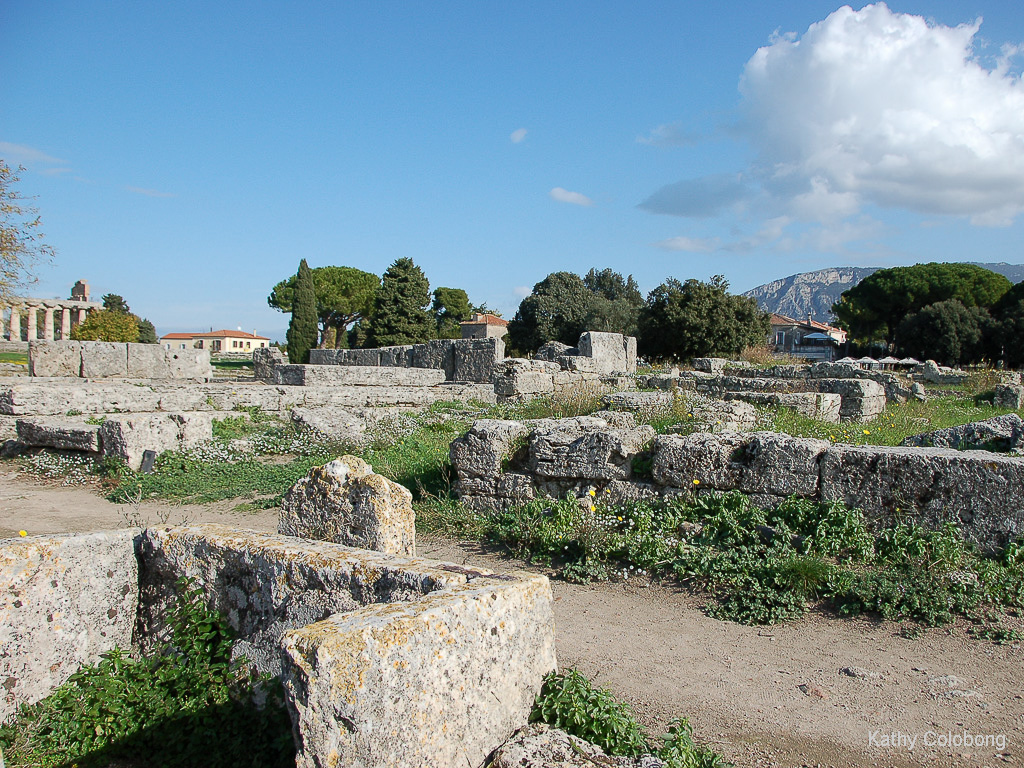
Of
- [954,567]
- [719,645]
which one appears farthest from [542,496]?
[954,567]

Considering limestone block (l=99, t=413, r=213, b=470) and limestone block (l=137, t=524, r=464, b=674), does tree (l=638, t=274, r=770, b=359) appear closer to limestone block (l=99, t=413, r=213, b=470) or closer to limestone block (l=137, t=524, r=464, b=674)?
limestone block (l=99, t=413, r=213, b=470)

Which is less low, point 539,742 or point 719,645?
point 539,742

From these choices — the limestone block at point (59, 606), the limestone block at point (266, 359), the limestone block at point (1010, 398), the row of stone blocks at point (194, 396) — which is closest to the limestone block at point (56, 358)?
the row of stone blocks at point (194, 396)

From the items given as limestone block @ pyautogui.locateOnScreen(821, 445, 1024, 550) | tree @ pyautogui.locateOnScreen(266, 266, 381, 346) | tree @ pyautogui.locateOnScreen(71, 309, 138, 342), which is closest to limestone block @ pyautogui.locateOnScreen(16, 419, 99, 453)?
limestone block @ pyautogui.locateOnScreen(821, 445, 1024, 550)

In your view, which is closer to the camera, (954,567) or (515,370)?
(954,567)

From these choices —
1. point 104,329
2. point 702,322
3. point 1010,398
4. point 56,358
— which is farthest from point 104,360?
point 104,329

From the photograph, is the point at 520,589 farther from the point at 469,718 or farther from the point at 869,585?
the point at 869,585

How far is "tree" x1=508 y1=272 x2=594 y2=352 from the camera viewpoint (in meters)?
37.8

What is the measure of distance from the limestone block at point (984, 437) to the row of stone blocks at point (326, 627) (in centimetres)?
568

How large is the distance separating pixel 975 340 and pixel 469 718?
43.9m

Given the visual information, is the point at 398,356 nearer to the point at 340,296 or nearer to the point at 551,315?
the point at 551,315

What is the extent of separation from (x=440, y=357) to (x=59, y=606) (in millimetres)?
14451

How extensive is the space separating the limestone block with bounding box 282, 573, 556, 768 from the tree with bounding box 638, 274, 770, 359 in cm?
2647

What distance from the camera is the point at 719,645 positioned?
4.05 meters
